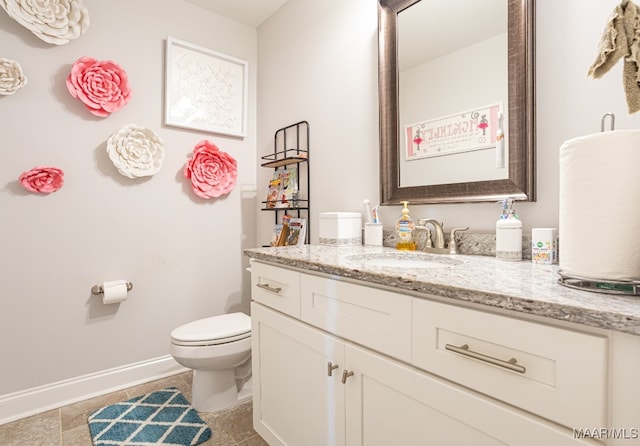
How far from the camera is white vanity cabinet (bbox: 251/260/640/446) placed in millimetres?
602

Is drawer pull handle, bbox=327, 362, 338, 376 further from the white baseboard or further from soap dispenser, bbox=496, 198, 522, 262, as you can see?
the white baseboard

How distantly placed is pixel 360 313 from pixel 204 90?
6.76ft

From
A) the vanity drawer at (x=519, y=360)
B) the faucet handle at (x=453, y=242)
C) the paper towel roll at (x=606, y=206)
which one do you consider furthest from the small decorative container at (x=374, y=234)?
the paper towel roll at (x=606, y=206)

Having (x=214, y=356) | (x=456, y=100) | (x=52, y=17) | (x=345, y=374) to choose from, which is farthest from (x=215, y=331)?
(x=52, y=17)

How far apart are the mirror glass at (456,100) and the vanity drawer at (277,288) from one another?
0.65m

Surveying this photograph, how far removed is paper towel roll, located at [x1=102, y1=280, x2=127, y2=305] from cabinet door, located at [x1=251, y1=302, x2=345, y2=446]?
0.99m

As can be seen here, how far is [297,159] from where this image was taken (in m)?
2.12

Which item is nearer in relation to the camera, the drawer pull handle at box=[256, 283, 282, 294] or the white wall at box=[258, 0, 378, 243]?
the drawer pull handle at box=[256, 283, 282, 294]

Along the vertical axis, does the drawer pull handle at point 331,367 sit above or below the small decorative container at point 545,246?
below

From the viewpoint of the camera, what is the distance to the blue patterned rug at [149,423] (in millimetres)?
1540

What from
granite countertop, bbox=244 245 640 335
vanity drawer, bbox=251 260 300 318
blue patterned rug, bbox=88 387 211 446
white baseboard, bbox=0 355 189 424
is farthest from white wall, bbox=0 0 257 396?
granite countertop, bbox=244 245 640 335

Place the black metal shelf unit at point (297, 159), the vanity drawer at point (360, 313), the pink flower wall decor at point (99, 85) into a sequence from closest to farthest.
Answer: the vanity drawer at point (360, 313)
the pink flower wall decor at point (99, 85)
the black metal shelf unit at point (297, 159)

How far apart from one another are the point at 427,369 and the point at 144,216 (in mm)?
1987

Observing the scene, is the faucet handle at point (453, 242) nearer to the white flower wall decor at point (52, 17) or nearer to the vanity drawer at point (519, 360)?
the vanity drawer at point (519, 360)
